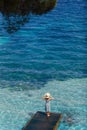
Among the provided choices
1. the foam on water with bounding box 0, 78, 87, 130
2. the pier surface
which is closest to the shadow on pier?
the foam on water with bounding box 0, 78, 87, 130

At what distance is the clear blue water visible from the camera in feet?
66.2

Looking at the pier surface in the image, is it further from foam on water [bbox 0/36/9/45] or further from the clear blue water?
foam on water [bbox 0/36/9/45]

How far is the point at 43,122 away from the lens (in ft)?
55.9

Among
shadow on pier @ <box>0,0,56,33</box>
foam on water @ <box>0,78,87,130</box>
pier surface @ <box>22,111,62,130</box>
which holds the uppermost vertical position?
shadow on pier @ <box>0,0,56,33</box>

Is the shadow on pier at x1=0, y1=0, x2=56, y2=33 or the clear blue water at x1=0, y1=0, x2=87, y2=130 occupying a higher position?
the shadow on pier at x1=0, y1=0, x2=56, y2=33

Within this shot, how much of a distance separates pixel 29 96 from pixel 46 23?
27248 mm

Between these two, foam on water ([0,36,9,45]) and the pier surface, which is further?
foam on water ([0,36,9,45])

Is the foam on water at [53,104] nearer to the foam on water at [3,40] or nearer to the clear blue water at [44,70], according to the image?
the clear blue water at [44,70]

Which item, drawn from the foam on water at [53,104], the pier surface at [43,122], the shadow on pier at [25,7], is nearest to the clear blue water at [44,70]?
the foam on water at [53,104]

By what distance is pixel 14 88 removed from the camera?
24172 mm

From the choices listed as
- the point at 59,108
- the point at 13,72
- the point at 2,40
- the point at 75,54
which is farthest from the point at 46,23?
the point at 59,108

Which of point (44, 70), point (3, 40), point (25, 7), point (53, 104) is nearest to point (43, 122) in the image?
point (53, 104)

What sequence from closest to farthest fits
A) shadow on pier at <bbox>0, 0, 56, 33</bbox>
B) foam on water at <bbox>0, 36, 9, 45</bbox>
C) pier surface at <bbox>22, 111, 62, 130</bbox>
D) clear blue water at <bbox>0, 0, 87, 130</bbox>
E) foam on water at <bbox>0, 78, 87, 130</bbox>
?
pier surface at <bbox>22, 111, 62, 130</bbox>, foam on water at <bbox>0, 78, 87, 130</bbox>, shadow on pier at <bbox>0, 0, 56, 33</bbox>, clear blue water at <bbox>0, 0, 87, 130</bbox>, foam on water at <bbox>0, 36, 9, 45</bbox>

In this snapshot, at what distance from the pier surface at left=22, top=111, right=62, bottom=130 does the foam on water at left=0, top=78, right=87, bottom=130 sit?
90 centimetres
